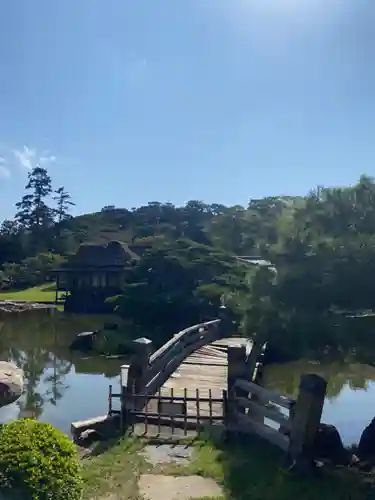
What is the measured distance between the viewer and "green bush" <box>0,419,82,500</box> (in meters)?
4.61

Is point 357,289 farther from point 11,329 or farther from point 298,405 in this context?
point 11,329

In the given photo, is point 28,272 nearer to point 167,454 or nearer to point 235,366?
point 235,366

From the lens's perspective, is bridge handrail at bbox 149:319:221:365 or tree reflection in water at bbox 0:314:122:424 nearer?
bridge handrail at bbox 149:319:221:365

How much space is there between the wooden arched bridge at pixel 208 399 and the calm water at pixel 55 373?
102 inches

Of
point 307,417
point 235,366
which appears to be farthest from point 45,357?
point 307,417

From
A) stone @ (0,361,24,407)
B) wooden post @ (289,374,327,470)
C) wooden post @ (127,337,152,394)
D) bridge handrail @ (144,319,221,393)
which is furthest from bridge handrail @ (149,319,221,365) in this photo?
stone @ (0,361,24,407)

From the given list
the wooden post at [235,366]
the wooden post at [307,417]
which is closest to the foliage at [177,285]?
the wooden post at [235,366]

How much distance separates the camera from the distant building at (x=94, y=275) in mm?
42469

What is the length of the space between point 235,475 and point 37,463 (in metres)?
3.28

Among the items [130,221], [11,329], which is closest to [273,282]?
[11,329]

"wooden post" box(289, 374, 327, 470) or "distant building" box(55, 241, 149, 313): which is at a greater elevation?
"distant building" box(55, 241, 149, 313)

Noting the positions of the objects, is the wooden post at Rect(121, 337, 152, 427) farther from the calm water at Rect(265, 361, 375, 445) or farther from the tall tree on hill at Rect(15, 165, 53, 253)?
the tall tree on hill at Rect(15, 165, 53, 253)

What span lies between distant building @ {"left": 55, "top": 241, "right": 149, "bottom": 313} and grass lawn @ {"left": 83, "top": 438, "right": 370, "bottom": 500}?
111 ft

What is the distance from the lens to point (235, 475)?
23.0ft
